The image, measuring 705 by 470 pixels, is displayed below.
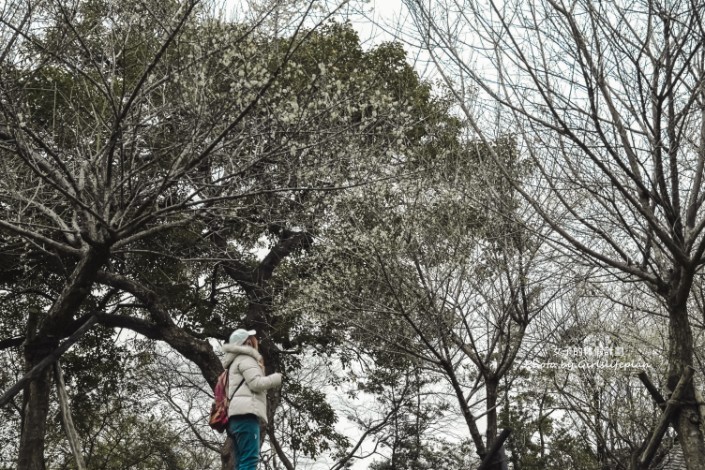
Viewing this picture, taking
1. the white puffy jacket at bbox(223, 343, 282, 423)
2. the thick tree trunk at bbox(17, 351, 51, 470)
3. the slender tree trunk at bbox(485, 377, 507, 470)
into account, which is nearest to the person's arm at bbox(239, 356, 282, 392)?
the white puffy jacket at bbox(223, 343, 282, 423)

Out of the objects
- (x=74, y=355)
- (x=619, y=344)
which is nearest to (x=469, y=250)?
(x=619, y=344)

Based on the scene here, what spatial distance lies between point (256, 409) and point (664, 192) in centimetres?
336

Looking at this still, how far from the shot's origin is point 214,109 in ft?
18.5

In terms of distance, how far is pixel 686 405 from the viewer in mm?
5539

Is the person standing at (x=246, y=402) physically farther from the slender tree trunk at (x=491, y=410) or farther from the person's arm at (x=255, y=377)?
the slender tree trunk at (x=491, y=410)

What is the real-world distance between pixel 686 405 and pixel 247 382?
3.45 m

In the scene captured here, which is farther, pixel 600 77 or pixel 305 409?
pixel 305 409

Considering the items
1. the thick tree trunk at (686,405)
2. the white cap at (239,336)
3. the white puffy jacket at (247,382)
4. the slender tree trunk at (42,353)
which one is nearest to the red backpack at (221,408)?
the white puffy jacket at (247,382)

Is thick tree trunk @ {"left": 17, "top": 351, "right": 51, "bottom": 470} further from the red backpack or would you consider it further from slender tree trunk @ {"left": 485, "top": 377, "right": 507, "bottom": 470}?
slender tree trunk @ {"left": 485, "top": 377, "right": 507, "bottom": 470}

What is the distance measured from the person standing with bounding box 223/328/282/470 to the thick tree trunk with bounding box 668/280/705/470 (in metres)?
2.95

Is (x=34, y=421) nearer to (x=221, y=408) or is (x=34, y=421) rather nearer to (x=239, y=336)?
(x=221, y=408)

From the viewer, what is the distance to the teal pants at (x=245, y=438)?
5332 millimetres

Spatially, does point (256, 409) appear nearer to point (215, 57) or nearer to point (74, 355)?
point (215, 57)

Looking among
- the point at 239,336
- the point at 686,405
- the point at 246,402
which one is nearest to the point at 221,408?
the point at 246,402
